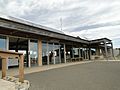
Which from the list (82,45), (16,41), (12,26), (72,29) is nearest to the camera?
(12,26)

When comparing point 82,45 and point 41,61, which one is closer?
point 41,61

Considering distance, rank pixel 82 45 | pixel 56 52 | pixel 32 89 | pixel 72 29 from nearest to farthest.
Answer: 1. pixel 32 89
2. pixel 56 52
3. pixel 82 45
4. pixel 72 29

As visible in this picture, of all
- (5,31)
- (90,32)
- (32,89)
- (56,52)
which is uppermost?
(90,32)

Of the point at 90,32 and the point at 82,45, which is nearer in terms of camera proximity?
the point at 82,45

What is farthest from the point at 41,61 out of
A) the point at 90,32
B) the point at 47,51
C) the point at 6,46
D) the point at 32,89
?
the point at 90,32

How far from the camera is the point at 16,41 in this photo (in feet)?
39.8

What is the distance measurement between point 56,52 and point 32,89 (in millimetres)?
11340

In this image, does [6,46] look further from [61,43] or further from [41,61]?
[61,43]

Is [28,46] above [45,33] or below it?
below

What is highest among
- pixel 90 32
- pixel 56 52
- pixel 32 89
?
pixel 90 32

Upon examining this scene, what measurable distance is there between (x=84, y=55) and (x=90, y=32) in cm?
1295

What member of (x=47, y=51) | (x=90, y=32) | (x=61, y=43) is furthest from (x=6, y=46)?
(x=90, y=32)

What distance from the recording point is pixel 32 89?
4812 millimetres

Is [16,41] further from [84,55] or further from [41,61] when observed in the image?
[84,55]
